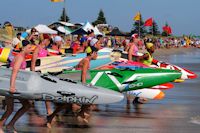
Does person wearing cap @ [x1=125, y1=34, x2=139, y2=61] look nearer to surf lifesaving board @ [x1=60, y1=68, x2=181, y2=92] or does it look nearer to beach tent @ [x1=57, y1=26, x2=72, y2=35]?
surf lifesaving board @ [x1=60, y1=68, x2=181, y2=92]

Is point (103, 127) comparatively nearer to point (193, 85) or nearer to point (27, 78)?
point (27, 78)

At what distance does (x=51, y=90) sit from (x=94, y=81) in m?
2.59

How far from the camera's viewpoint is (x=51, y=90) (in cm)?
911

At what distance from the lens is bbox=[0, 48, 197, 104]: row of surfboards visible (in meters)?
8.97

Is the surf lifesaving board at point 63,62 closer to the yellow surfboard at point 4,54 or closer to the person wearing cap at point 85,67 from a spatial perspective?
the yellow surfboard at point 4,54

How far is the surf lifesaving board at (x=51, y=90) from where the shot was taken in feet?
29.0

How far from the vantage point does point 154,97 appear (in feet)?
43.4

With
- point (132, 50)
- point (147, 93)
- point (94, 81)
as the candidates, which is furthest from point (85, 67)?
point (132, 50)

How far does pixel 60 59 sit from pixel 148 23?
51.1 m

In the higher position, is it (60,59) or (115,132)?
(60,59)

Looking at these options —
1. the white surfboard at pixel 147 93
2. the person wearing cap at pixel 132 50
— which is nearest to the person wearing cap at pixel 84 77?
the white surfboard at pixel 147 93

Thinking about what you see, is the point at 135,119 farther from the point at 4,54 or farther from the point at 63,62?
the point at 4,54

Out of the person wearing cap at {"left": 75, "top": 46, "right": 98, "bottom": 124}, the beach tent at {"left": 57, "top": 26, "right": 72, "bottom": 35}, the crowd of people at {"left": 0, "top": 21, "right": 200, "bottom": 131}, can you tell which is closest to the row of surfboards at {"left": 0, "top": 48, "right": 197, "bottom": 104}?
the crowd of people at {"left": 0, "top": 21, "right": 200, "bottom": 131}

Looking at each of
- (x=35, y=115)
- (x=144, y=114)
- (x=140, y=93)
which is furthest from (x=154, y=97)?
(x=35, y=115)
